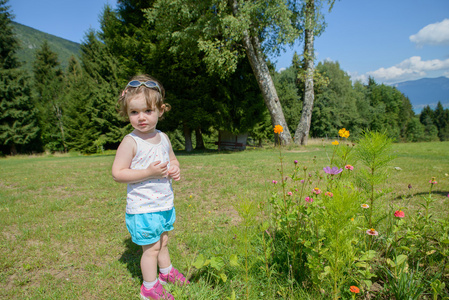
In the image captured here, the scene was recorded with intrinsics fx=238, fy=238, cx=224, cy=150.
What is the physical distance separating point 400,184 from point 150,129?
176 inches

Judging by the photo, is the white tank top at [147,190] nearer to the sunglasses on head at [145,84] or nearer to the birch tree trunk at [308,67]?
the sunglasses on head at [145,84]

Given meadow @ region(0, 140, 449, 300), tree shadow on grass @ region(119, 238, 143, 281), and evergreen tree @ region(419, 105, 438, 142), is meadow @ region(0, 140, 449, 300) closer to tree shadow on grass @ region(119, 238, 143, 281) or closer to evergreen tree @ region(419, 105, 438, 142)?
tree shadow on grass @ region(119, 238, 143, 281)

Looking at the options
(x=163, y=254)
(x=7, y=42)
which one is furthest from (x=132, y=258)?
(x=7, y=42)

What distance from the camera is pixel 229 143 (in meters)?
18.5

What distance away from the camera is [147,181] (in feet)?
6.15

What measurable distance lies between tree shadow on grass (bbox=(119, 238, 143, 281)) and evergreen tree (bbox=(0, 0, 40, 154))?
97.6 ft

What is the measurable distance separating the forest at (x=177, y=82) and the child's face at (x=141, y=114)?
1.61 meters

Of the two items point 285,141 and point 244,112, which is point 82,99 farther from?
point 285,141

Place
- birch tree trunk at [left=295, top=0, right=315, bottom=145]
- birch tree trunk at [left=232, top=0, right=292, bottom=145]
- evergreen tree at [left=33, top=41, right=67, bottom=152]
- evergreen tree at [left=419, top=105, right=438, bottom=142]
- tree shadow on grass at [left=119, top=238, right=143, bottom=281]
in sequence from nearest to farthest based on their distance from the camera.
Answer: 1. tree shadow on grass at [left=119, top=238, right=143, bottom=281]
2. birch tree trunk at [left=232, top=0, right=292, bottom=145]
3. birch tree trunk at [left=295, top=0, right=315, bottom=145]
4. evergreen tree at [left=33, top=41, right=67, bottom=152]
5. evergreen tree at [left=419, top=105, right=438, bottom=142]

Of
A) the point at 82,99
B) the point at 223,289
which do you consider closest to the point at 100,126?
the point at 82,99

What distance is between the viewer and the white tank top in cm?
184

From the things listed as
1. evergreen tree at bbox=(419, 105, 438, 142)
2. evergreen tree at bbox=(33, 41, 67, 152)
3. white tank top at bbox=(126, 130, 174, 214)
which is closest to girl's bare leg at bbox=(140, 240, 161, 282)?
Answer: white tank top at bbox=(126, 130, 174, 214)

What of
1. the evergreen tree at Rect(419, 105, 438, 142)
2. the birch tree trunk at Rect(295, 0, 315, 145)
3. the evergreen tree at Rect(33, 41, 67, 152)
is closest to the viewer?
the birch tree trunk at Rect(295, 0, 315, 145)

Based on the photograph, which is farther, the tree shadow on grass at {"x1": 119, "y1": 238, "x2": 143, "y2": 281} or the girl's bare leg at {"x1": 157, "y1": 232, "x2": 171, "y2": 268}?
the tree shadow on grass at {"x1": 119, "y1": 238, "x2": 143, "y2": 281}
